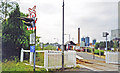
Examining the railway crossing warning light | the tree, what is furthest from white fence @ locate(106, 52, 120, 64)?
the railway crossing warning light

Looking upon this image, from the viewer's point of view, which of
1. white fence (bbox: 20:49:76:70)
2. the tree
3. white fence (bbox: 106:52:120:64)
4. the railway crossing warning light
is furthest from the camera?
white fence (bbox: 106:52:120:64)

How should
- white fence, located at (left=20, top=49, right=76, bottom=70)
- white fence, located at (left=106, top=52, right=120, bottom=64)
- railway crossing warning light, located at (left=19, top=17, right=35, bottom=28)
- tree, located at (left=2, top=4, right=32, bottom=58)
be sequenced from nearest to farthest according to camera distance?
1. railway crossing warning light, located at (left=19, top=17, right=35, bottom=28)
2. white fence, located at (left=20, top=49, right=76, bottom=70)
3. tree, located at (left=2, top=4, right=32, bottom=58)
4. white fence, located at (left=106, top=52, right=120, bottom=64)

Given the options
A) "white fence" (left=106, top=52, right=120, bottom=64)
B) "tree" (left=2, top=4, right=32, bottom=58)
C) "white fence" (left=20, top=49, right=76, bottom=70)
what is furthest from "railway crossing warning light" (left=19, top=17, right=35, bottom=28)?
"white fence" (left=106, top=52, right=120, bottom=64)

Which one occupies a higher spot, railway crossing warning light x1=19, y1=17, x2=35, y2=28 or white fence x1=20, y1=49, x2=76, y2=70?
railway crossing warning light x1=19, y1=17, x2=35, y2=28

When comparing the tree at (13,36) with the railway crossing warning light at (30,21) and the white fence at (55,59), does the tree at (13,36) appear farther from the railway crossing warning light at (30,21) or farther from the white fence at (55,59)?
the railway crossing warning light at (30,21)

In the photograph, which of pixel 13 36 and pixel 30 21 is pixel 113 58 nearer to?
pixel 30 21

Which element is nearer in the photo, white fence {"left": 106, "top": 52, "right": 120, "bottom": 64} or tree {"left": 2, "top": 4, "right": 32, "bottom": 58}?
tree {"left": 2, "top": 4, "right": 32, "bottom": 58}

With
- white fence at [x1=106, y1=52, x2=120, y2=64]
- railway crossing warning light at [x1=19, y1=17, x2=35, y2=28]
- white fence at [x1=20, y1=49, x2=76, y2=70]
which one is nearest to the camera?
railway crossing warning light at [x1=19, y1=17, x2=35, y2=28]

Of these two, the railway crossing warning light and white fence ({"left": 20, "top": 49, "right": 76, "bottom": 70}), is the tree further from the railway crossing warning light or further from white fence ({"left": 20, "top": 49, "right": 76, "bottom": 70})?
the railway crossing warning light

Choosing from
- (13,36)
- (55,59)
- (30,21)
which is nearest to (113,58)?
(55,59)

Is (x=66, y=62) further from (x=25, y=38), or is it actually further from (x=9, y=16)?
(x=9, y=16)

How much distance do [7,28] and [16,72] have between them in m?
5.14

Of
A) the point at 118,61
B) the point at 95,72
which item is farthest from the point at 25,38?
the point at 118,61

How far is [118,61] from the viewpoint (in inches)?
463
